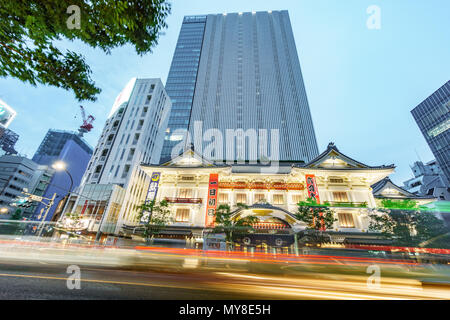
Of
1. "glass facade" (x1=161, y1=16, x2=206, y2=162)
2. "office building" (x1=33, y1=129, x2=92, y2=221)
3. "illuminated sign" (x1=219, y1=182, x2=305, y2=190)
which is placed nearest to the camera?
"illuminated sign" (x1=219, y1=182, x2=305, y2=190)

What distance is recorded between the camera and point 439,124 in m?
50.8

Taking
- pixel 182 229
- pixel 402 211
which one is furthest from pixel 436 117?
pixel 182 229

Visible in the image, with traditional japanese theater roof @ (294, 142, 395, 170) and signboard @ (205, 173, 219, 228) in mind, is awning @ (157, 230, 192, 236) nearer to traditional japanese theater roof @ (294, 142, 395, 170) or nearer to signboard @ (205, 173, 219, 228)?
signboard @ (205, 173, 219, 228)

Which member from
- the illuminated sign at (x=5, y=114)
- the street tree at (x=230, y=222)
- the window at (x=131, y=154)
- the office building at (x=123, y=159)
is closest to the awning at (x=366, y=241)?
the street tree at (x=230, y=222)

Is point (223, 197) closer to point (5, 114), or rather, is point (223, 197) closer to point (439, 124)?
point (5, 114)

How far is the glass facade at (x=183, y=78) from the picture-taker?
56644 millimetres

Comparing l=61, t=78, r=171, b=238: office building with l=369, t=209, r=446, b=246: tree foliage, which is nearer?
l=369, t=209, r=446, b=246: tree foliage

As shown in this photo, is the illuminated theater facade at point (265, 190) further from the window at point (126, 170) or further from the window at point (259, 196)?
the window at point (126, 170)

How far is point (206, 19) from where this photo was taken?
3236 inches

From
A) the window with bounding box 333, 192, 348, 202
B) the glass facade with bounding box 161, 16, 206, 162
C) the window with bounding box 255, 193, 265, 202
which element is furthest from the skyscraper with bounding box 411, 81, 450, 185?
the glass facade with bounding box 161, 16, 206, 162

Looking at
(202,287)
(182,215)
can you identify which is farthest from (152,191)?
(202,287)

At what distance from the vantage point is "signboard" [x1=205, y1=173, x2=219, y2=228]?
65.4 ft

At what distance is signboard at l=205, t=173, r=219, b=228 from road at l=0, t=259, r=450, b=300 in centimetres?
1630
